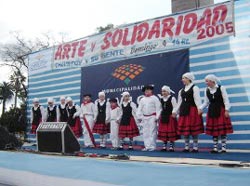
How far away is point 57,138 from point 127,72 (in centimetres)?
271

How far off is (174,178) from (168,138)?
3.13m

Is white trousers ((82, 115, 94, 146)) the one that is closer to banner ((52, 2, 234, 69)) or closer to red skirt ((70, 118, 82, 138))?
red skirt ((70, 118, 82, 138))

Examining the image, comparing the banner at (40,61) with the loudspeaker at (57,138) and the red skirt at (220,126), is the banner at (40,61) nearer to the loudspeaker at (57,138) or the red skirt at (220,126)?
the loudspeaker at (57,138)

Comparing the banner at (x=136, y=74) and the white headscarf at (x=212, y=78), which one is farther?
the banner at (x=136, y=74)

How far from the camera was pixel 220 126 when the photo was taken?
512 cm

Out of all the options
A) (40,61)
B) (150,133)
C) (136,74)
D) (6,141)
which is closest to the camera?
(6,141)

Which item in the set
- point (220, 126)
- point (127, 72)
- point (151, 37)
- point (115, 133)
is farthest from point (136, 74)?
point (220, 126)

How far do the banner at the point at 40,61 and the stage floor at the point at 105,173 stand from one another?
4.86 meters

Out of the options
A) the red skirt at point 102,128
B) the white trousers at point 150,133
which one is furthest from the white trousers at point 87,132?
the white trousers at point 150,133

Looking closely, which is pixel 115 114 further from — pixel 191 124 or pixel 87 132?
pixel 191 124

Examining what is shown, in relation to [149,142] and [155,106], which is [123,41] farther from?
[149,142]

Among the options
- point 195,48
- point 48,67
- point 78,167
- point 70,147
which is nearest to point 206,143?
point 195,48

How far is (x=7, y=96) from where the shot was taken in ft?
102

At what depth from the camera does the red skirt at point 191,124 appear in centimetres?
536
